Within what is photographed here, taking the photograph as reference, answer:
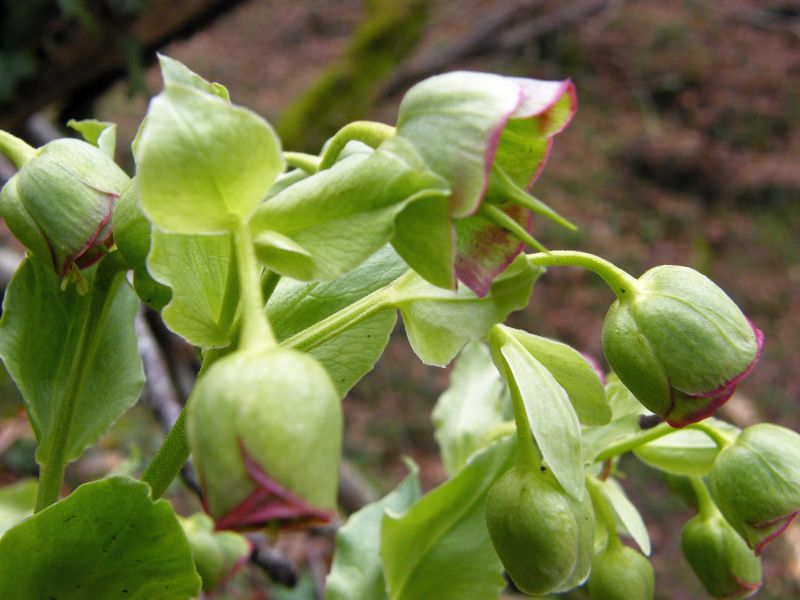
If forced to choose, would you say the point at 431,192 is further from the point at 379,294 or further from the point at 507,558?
the point at 507,558

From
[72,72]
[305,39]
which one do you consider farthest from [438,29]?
[72,72]

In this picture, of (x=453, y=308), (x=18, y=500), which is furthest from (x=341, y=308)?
(x=18, y=500)

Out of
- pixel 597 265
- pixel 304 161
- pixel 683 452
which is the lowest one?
pixel 683 452

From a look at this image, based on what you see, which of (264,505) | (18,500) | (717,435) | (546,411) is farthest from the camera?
(18,500)

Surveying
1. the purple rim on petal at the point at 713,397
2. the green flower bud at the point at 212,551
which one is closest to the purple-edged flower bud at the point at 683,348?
the purple rim on petal at the point at 713,397

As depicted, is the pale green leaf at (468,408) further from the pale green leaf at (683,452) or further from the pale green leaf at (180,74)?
the pale green leaf at (180,74)

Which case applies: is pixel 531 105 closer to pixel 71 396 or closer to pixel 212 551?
pixel 71 396

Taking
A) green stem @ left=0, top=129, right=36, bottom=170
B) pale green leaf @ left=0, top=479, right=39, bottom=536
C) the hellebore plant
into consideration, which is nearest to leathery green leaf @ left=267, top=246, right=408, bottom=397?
the hellebore plant
